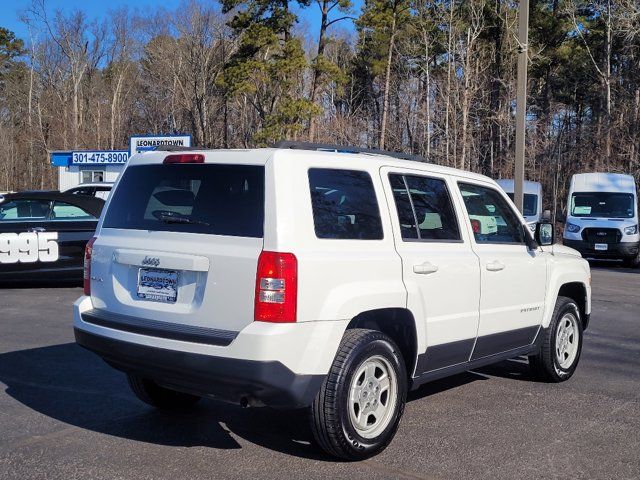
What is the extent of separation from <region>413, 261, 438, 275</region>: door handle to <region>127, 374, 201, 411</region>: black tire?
6.76ft

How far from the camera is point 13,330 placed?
28.3 ft

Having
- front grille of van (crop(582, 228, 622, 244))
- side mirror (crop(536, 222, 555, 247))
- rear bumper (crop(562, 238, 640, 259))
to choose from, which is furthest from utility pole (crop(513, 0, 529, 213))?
side mirror (crop(536, 222, 555, 247))

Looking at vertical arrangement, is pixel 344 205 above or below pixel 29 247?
above

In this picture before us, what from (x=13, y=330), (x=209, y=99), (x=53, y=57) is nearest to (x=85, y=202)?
(x=13, y=330)

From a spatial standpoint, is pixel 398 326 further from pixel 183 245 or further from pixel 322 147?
pixel 183 245

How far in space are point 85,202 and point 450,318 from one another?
8763 millimetres

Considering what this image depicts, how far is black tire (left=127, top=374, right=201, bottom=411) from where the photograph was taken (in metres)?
5.41

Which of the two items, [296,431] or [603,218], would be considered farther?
[603,218]

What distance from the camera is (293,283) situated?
13.2 ft

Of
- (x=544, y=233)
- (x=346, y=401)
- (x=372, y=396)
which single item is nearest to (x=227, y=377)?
(x=346, y=401)

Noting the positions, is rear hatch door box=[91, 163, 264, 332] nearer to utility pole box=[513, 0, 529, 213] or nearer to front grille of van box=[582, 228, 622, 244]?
utility pole box=[513, 0, 529, 213]

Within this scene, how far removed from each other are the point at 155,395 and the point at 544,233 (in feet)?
11.7

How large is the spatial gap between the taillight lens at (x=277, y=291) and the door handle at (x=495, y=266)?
2.11m

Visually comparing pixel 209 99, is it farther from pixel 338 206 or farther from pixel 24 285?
pixel 338 206
